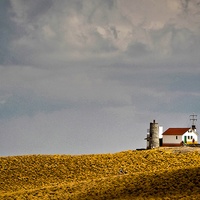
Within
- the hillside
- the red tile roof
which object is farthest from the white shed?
the hillside

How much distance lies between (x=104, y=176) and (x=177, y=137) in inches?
1449

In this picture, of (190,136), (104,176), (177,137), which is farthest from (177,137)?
(104,176)

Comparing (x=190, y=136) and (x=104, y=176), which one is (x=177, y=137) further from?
(x=104, y=176)

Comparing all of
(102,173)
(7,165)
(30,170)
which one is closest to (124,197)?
(102,173)

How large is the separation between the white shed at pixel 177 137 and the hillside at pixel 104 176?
26.0 meters

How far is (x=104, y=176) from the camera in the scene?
2672cm

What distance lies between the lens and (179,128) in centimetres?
6378

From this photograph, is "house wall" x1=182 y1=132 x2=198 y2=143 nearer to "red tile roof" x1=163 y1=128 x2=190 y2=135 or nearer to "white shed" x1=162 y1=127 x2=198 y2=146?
"white shed" x1=162 y1=127 x2=198 y2=146

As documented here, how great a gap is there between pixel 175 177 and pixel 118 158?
10.0 m

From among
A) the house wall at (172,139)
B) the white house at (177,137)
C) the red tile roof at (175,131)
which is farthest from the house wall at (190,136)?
the house wall at (172,139)

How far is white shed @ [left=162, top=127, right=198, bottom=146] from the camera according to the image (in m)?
61.5

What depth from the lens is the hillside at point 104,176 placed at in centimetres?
1922

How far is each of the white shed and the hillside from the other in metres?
26.0

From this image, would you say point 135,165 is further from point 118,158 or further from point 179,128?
point 179,128
